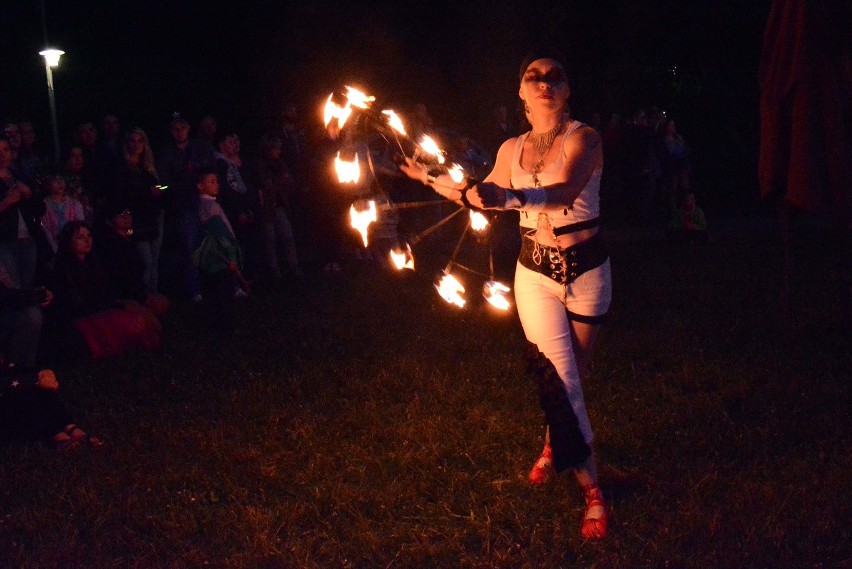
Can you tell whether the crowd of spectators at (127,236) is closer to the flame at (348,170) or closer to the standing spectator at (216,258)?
the standing spectator at (216,258)

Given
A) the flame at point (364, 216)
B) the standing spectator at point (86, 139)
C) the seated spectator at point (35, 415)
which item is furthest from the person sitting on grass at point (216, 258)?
the flame at point (364, 216)

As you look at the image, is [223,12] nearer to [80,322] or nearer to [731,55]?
[731,55]

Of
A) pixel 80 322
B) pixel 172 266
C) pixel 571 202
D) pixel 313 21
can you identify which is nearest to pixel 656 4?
pixel 313 21

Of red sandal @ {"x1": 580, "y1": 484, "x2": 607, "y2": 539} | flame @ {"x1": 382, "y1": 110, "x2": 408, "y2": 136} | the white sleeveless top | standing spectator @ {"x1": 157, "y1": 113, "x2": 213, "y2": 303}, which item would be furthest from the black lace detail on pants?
standing spectator @ {"x1": 157, "y1": 113, "x2": 213, "y2": 303}

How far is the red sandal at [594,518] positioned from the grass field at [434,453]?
87 millimetres

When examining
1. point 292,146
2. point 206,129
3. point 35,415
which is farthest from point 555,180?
point 292,146

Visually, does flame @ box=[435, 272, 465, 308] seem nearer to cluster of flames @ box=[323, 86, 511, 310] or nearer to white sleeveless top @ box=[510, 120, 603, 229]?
cluster of flames @ box=[323, 86, 511, 310]

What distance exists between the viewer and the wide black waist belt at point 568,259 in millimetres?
4770

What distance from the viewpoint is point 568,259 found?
4.77m

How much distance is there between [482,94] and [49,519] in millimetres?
17465

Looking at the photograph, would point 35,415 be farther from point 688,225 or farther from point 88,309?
point 688,225

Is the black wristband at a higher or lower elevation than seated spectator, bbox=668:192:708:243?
higher

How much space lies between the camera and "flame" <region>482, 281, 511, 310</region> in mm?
4715

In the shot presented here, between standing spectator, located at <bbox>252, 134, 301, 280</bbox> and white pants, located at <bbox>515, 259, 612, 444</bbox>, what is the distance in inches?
322
